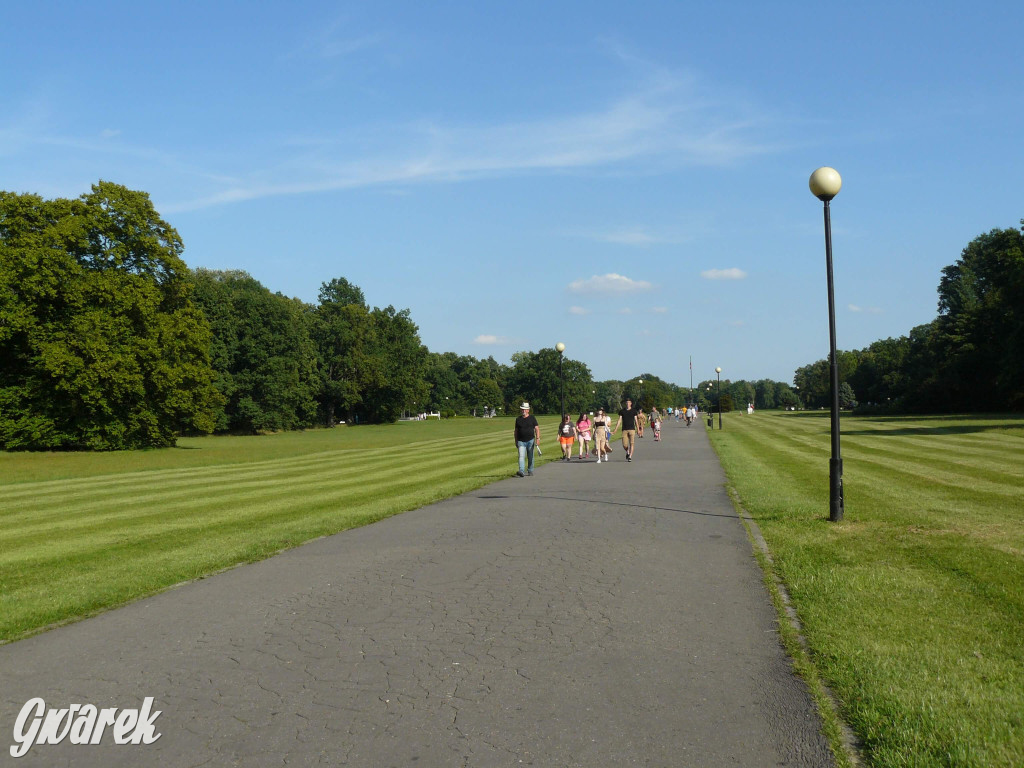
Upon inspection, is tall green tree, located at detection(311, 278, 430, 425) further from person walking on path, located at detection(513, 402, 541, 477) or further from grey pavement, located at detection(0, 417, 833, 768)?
grey pavement, located at detection(0, 417, 833, 768)

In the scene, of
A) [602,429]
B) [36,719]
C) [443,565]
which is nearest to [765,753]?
[36,719]

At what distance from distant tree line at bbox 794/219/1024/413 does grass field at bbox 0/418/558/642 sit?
121 ft

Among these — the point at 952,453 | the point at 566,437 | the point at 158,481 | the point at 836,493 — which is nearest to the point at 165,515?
the point at 158,481

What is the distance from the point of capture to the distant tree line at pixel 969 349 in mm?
50500

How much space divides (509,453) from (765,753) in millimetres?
31300

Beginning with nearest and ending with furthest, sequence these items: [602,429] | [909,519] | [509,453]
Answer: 1. [909,519]
2. [602,429]
3. [509,453]

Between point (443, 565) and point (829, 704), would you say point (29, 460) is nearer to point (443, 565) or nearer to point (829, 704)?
point (443, 565)

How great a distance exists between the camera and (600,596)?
7430 mm

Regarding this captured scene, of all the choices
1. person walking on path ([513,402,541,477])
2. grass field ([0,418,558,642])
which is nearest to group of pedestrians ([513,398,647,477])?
person walking on path ([513,402,541,477])

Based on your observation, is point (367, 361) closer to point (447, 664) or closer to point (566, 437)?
point (566, 437)

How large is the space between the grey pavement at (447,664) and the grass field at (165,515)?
91 centimetres

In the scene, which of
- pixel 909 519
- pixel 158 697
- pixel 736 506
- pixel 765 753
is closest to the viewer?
pixel 765 753

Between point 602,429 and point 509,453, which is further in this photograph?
point 509,453

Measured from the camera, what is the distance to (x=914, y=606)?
265 inches
